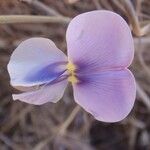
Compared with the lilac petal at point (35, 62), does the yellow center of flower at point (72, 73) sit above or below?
below

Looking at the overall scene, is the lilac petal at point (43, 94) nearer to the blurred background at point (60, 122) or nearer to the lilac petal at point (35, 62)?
the lilac petal at point (35, 62)

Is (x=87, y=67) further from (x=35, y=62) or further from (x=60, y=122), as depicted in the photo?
(x=60, y=122)

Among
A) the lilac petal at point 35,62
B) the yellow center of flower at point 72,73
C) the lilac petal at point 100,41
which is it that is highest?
the lilac petal at point 100,41

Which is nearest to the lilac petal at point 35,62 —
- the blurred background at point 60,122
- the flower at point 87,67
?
the flower at point 87,67

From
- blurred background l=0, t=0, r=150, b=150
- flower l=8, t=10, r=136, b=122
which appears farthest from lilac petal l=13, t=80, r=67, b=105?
blurred background l=0, t=0, r=150, b=150

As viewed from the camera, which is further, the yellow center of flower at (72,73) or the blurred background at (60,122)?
the blurred background at (60,122)

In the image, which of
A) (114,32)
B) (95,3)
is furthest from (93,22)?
(95,3)

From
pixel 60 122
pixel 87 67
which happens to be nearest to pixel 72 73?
pixel 87 67
